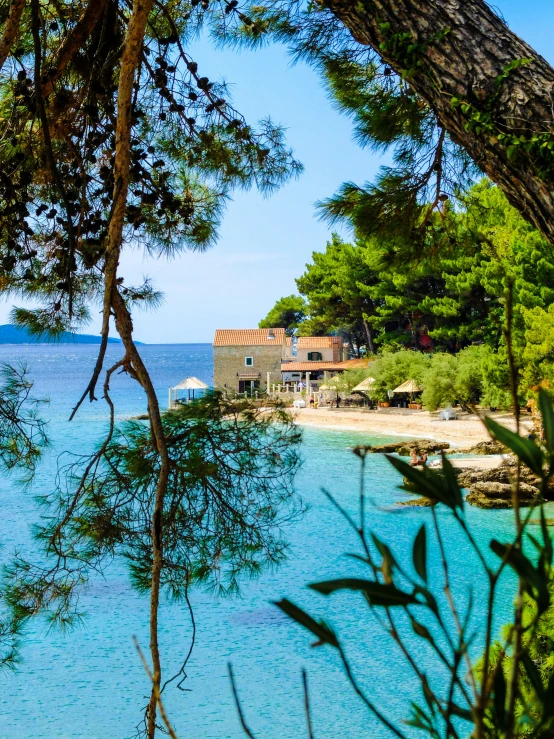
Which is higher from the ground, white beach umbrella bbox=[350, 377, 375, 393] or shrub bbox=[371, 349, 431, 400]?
shrub bbox=[371, 349, 431, 400]

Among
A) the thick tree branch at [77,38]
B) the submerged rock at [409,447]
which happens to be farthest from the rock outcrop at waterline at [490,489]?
the thick tree branch at [77,38]

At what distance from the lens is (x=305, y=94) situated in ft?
11.9

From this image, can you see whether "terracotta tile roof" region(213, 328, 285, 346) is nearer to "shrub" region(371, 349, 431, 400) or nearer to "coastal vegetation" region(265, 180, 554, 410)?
"coastal vegetation" region(265, 180, 554, 410)

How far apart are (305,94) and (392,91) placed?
104 cm

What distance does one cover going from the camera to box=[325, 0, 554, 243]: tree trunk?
1244mm

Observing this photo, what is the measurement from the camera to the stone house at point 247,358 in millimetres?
26938

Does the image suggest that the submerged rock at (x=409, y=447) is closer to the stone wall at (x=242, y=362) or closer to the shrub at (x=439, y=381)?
the shrub at (x=439, y=381)

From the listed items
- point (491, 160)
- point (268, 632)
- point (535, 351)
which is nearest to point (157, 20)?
point (491, 160)

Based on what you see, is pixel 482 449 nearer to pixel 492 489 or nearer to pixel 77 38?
pixel 492 489

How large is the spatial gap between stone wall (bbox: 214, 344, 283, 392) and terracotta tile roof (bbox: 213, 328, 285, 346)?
14cm

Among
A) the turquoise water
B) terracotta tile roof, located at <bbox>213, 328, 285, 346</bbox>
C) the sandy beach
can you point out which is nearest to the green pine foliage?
the turquoise water

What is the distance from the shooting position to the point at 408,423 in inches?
786

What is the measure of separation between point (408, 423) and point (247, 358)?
27.8 ft

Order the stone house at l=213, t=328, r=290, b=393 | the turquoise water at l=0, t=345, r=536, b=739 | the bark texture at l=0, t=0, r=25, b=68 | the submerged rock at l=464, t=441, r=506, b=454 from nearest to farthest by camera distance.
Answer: the bark texture at l=0, t=0, r=25, b=68 < the turquoise water at l=0, t=345, r=536, b=739 < the submerged rock at l=464, t=441, r=506, b=454 < the stone house at l=213, t=328, r=290, b=393
